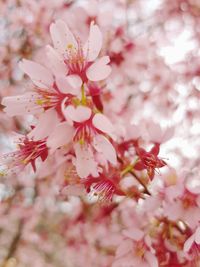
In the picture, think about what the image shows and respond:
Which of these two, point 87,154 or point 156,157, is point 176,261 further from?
point 87,154

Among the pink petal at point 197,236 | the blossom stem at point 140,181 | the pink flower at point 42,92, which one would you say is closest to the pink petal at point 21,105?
the pink flower at point 42,92

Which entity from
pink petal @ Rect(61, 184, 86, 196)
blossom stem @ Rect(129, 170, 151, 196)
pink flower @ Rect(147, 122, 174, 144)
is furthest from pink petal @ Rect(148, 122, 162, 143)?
pink petal @ Rect(61, 184, 86, 196)

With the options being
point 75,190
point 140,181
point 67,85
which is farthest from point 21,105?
point 140,181

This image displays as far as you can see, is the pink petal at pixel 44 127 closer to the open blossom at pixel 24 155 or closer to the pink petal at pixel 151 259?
the open blossom at pixel 24 155

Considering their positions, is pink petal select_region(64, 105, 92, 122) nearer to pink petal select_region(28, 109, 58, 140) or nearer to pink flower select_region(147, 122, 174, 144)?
pink petal select_region(28, 109, 58, 140)

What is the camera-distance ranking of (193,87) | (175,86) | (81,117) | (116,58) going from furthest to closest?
(175,86) → (193,87) → (116,58) → (81,117)

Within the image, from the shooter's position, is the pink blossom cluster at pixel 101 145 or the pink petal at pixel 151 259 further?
the pink petal at pixel 151 259

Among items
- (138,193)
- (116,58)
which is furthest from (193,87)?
(138,193)
